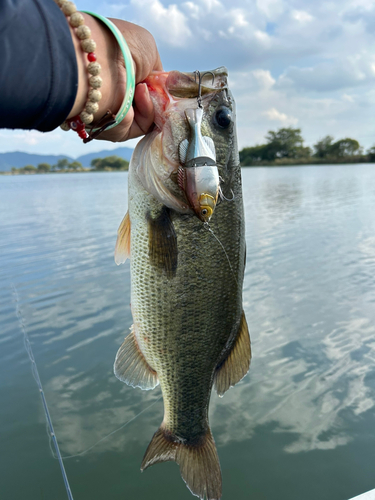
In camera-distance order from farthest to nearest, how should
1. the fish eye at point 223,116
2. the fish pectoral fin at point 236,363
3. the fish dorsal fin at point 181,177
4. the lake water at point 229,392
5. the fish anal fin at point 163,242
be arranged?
1. the lake water at point 229,392
2. the fish pectoral fin at point 236,363
3. the fish anal fin at point 163,242
4. the fish eye at point 223,116
5. the fish dorsal fin at point 181,177

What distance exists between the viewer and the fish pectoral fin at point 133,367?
223cm

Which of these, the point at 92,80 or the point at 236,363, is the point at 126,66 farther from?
the point at 236,363

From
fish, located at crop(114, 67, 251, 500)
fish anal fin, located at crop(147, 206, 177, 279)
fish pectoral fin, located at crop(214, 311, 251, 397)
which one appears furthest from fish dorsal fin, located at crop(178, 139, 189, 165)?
fish pectoral fin, located at crop(214, 311, 251, 397)

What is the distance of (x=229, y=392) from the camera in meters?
4.64

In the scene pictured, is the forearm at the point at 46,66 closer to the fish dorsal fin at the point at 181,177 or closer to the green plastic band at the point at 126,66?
the green plastic band at the point at 126,66

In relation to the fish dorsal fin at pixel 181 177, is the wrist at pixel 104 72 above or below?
above

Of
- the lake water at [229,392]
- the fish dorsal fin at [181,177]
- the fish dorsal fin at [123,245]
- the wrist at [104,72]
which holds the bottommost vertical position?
the lake water at [229,392]

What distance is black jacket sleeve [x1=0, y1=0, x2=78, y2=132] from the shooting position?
994 mm

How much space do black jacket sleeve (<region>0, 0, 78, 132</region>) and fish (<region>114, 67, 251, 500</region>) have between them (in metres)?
0.67

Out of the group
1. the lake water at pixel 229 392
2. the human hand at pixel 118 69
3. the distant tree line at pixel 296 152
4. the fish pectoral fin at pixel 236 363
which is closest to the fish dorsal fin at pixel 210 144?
the human hand at pixel 118 69

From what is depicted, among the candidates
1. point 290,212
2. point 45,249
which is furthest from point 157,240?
point 290,212

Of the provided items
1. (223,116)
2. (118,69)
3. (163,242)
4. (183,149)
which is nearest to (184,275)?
(163,242)

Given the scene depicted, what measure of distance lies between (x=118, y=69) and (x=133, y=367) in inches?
63.6

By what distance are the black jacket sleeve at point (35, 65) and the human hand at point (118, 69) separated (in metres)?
0.09
